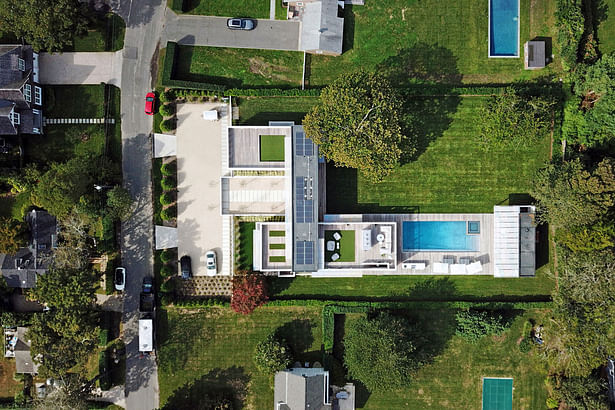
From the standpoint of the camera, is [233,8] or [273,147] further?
[233,8]

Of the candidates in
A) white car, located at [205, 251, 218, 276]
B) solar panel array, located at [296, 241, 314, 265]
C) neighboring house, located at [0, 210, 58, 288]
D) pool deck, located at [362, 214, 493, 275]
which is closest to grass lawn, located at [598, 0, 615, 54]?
pool deck, located at [362, 214, 493, 275]

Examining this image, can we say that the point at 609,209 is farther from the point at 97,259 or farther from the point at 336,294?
the point at 97,259

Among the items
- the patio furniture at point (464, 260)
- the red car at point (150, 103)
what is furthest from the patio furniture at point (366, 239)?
the red car at point (150, 103)

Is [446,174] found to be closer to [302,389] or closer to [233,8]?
[302,389]

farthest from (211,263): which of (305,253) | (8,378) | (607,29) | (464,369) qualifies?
(607,29)

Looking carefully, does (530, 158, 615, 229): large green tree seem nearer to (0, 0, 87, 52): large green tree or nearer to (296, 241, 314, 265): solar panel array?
(296, 241, 314, 265): solar panel array

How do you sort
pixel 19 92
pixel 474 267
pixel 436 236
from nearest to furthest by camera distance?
pixel 19 92, pixel 474 267, pixel 436 236

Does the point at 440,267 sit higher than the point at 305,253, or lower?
lower
